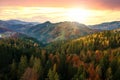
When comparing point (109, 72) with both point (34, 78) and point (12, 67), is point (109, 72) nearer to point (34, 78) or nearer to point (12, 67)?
point (34, 78)

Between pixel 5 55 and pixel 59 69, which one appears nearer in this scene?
pixel 59 69

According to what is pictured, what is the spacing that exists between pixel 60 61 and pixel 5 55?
44233 millimetres

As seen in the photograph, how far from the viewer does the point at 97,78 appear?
513 feet

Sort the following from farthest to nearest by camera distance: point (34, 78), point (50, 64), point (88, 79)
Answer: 1. point (50, 64)
2. point (88, 79)
3. point (34, 78)

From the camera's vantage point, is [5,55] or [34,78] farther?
[5,55]

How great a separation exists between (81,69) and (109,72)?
18.1 metres

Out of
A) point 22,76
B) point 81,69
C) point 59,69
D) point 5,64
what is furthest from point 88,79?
point 5,64

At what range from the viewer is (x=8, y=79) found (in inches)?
5620

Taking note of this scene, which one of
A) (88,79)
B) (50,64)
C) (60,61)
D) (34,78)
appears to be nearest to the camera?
(34,78)

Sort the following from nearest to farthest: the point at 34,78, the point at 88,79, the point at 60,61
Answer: the point at 34,78 < the point at 88,79 < the point at 60,61

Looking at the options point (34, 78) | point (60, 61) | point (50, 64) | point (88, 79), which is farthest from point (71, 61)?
point (34, 78)

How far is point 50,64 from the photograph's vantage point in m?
168

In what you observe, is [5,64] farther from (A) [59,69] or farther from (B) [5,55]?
(A) [59,69]

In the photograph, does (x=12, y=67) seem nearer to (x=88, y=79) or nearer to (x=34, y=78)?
(x=34, y=78)
